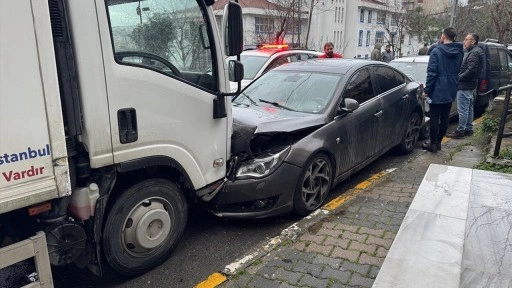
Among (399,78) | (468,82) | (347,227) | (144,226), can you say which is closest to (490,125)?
(468,82)

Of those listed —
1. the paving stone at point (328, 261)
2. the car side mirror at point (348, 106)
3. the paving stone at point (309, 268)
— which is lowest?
the paving stone at point (309, 268)

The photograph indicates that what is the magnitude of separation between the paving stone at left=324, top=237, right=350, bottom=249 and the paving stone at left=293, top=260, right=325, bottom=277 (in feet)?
1.21

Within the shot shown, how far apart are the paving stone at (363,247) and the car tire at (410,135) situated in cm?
319

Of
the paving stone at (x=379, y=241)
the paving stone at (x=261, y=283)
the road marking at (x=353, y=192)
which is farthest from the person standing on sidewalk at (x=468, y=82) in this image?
the paving stone at (x=261, y=283)

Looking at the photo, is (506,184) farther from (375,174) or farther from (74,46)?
(74,46)

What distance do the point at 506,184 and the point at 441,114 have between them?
2.79 m

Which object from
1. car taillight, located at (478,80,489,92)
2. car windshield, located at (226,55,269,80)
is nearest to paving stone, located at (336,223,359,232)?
car windshield, located at (226,55,269,80)

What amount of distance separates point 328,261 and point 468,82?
18.7 ft

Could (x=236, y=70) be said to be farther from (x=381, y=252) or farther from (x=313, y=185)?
(x=381, y=252)

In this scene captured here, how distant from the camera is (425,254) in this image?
109 inches

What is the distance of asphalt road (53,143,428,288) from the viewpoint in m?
3.24

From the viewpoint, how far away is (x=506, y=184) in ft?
12.6

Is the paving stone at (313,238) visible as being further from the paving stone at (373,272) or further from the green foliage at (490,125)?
the green foliage at (490,125)

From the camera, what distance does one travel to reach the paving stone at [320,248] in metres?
3.42
